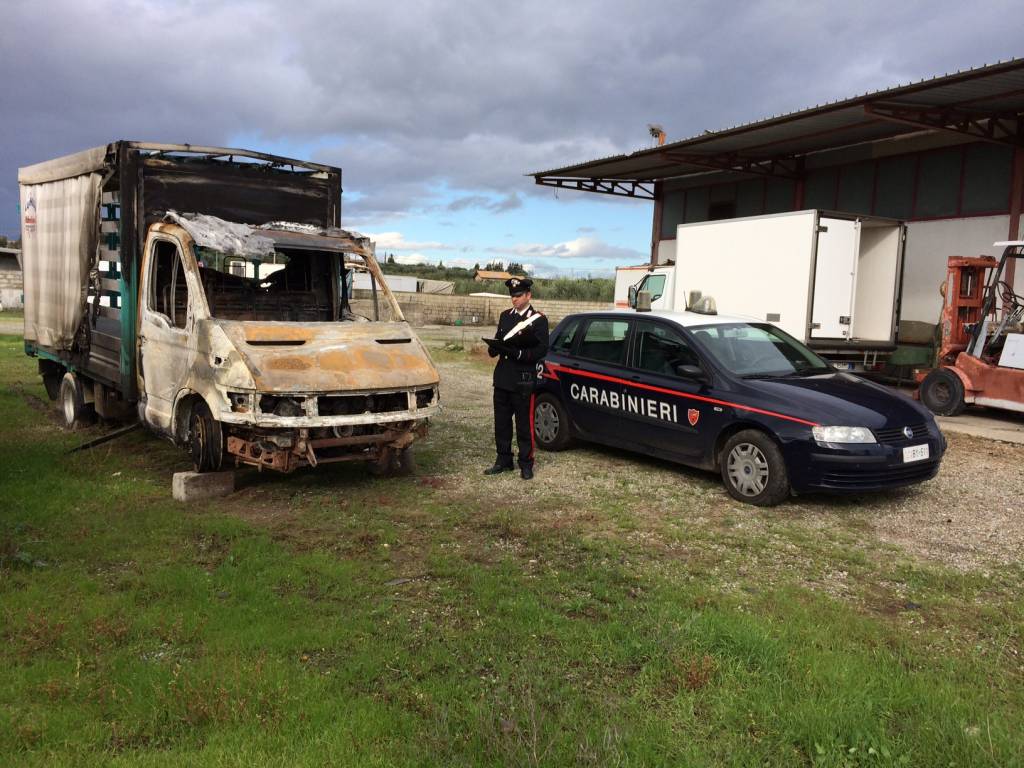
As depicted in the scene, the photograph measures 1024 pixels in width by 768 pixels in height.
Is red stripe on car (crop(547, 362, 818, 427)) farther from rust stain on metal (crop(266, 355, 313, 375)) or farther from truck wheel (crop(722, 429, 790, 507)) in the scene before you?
rust stain on metal (crop(266, 355, 313, 375))

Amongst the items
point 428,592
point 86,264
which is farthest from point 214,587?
point 86,264

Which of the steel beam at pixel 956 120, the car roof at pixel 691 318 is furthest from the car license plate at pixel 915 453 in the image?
the steel beam at pixel 956 120

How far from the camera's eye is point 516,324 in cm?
739

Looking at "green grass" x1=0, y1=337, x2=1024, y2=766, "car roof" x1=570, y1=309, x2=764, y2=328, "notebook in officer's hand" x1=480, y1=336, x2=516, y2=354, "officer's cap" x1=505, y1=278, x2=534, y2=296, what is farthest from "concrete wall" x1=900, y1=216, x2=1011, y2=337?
"green grass" x1=0, y1=337, x2=1024, y2=766

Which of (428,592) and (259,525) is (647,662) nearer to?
(428,592)

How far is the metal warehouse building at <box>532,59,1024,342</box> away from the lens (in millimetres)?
14297

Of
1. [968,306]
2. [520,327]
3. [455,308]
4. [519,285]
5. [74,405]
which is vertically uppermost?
[968,306]

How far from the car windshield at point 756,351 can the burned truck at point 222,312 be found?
2607mm

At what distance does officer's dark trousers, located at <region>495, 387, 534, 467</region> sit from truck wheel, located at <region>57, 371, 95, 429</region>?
5049 millimetres

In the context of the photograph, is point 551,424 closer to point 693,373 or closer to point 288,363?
point 693,373

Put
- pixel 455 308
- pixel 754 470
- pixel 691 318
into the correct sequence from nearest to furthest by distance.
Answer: pixel 754 470
pixel 691 318
pixel 455 308

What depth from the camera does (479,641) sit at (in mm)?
3850

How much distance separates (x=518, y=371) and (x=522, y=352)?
199 millimetres

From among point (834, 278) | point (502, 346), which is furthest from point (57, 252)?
point (834, 278)
